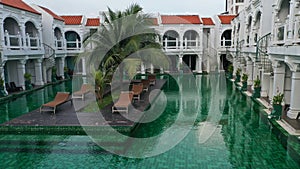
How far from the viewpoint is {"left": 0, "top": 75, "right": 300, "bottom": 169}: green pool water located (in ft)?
24.0

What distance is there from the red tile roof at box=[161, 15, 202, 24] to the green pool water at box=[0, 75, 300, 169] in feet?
65.4

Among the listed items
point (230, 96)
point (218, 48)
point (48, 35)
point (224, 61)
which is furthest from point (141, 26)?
point (224, 61)

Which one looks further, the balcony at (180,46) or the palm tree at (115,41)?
the balcony at (180,46)

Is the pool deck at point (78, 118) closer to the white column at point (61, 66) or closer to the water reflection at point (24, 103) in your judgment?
the water reflection at point (24, 103)

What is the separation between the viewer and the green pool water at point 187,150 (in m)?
7.32

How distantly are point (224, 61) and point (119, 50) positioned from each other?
2183cm

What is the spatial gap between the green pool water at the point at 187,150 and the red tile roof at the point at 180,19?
19.9 meters

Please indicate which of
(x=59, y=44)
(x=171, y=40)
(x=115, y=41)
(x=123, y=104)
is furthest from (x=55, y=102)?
(x=171, y=40)

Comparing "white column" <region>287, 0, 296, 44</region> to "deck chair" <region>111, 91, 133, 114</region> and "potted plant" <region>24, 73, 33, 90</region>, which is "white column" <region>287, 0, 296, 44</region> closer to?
"deck chair" <region>111, 91, 133, 114</region>

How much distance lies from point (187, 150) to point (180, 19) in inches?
962

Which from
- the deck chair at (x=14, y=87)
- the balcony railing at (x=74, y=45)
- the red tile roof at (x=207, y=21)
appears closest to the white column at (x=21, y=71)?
the deck chair at (x=14, y=87)

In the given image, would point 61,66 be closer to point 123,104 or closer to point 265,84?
point 123,104

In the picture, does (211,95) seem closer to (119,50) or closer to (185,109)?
(185,109)

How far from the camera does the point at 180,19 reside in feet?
100
